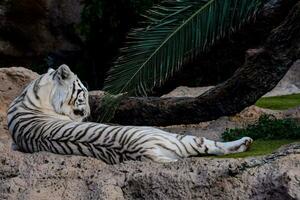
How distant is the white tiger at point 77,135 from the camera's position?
270 inches

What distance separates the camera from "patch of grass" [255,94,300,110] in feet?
35.7

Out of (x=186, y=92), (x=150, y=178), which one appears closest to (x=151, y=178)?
(x=150, y=178)

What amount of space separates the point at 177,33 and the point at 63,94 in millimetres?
1547

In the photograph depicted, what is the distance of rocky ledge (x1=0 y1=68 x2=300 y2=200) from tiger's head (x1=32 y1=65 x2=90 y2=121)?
76cm

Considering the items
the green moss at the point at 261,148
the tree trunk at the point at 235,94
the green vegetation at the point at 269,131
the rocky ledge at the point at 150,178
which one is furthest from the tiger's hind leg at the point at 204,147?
the tree trunk at the point at 235,94

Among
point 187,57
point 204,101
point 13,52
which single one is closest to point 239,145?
point 187,57

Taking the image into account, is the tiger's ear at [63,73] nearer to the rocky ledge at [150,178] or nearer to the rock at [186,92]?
the rocky ledge at [150,178]

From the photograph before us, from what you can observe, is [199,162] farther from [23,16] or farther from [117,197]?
[23,16]

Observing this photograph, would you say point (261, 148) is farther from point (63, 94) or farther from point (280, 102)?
point (280, 102)

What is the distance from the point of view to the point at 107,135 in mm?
6969

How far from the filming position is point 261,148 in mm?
7219

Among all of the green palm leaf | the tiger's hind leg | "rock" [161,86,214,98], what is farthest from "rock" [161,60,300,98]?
the tiger's hind leg

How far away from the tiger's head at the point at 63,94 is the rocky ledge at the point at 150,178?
2.49 feet

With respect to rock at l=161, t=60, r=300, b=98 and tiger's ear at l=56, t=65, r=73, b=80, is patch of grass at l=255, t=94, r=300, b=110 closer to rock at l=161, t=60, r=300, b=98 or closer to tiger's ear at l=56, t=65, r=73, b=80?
rock at l=161, t=60, r=300, b=98
